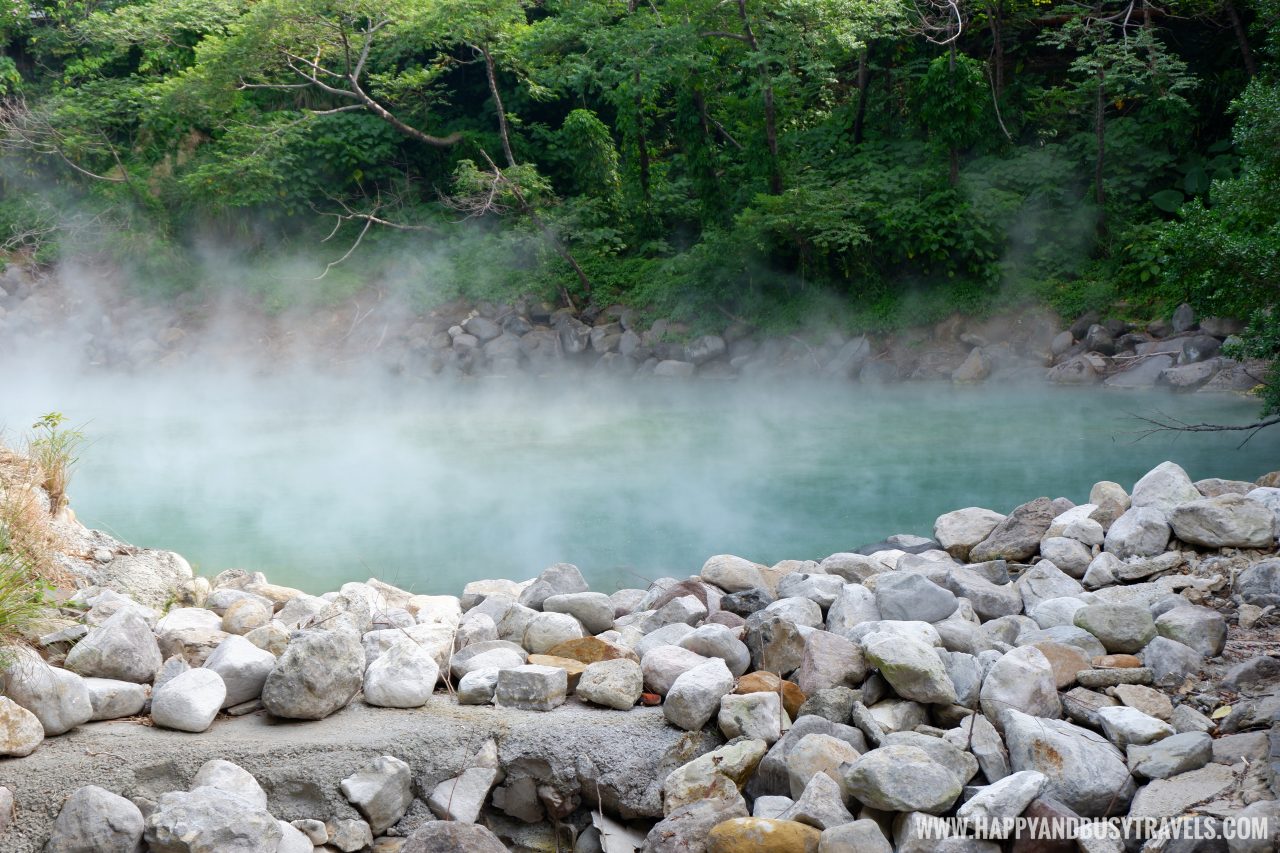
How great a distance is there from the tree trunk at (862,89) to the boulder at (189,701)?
32.8ft

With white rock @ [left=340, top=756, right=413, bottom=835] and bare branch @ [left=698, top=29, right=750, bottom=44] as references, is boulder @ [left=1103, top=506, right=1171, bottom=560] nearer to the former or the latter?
white rock @ [left=340, top=756, right=413, bottom=835]

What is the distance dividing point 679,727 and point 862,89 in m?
9.86

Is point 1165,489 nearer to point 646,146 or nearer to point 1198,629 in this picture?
point 1198,629

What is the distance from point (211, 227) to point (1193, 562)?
13549 mm

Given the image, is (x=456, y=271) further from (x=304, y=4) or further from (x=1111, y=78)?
(x=1111, y=78)

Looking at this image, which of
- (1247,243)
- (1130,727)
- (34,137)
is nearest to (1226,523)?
(1247,243)

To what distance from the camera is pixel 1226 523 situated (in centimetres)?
336

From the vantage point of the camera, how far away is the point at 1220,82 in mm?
9539

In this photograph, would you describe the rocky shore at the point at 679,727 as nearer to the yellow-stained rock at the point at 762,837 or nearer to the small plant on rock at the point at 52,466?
the yellow-stained rock at the point at 762,837

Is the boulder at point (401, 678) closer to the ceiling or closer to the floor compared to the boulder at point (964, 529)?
closer to the ceiling

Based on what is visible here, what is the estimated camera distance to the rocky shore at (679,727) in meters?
2.11

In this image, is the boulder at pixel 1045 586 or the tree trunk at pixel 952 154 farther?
the tree trunk at pixel 952 154

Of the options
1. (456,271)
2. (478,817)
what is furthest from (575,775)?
(456,271)

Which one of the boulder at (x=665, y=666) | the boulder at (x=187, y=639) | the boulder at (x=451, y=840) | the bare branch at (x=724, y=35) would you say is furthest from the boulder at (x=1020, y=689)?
the bare branch at (x=724, y=35)
